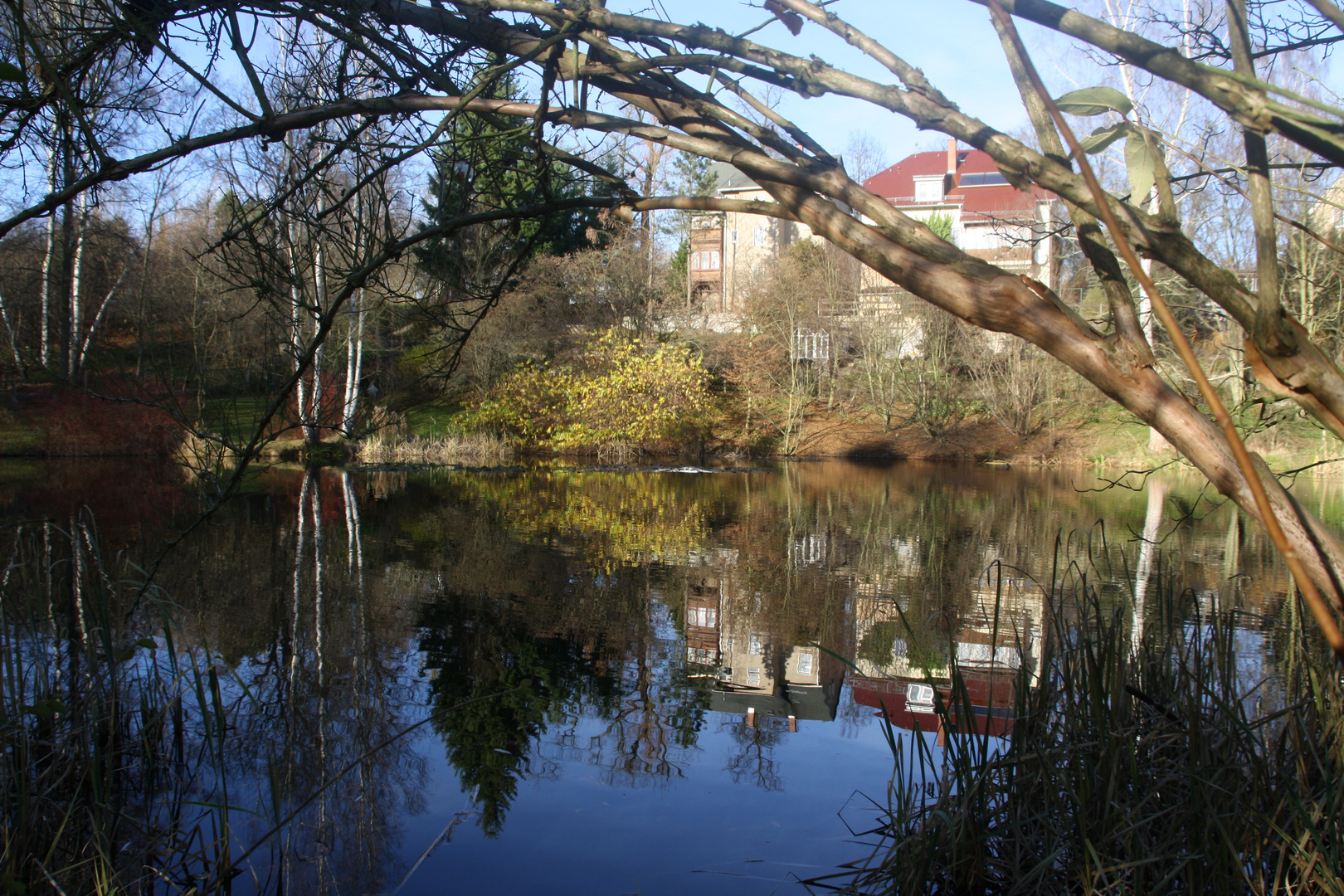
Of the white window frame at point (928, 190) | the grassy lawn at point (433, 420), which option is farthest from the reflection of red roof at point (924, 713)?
the white window frame at point (928, 190)

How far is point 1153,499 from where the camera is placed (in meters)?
15.5

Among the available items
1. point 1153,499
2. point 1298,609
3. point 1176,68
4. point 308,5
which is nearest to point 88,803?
point 308,5

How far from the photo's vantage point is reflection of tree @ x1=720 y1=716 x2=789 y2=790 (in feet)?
14.5

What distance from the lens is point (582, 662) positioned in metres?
5.93

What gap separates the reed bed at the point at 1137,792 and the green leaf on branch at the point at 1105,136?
166 cm

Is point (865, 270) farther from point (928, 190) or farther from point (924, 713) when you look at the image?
point (924, 713)

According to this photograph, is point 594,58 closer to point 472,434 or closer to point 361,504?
point 361,504

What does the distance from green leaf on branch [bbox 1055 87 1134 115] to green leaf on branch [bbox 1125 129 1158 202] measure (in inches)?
4.0

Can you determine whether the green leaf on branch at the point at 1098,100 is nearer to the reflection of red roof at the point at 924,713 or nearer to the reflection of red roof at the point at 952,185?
the reflection of red roof at the point at 924,713

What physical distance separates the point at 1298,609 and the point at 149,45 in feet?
14.9

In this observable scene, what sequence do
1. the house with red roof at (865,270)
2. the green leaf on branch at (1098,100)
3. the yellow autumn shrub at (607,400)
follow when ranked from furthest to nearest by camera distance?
1. the house with red roof at (865,270)
2. the yellow autumn shrub at (607,400)
3. the green leaf on branch at (1098,100)

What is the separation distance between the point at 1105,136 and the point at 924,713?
3.97 meters

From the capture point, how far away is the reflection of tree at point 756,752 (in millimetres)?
4406

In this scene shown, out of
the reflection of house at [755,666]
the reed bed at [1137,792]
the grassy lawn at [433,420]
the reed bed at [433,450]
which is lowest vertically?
the reflection of house at [755,666]
